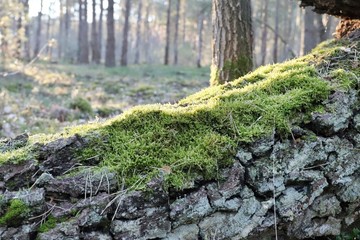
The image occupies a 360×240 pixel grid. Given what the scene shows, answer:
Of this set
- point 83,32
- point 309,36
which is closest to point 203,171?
point 309,36

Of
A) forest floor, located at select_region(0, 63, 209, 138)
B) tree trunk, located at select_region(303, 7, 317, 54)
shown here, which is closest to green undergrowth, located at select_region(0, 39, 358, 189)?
forest floor, located at select_region(0, 63, 209, 138)

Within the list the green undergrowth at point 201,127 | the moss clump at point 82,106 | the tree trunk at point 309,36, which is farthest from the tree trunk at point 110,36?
the green undergrowth at point 201,127

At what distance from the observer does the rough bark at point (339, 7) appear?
3520 millimetres

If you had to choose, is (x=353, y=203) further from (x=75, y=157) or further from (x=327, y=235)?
(x=75, y=157)

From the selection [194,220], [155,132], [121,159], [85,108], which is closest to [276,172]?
[194,220]

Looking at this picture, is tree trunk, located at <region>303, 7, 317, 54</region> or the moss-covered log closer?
the moss-covered log

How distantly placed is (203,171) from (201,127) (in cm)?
35

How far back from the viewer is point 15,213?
6.47 feet

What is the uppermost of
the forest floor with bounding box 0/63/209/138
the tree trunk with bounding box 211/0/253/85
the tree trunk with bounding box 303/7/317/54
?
the tree trunk with bounding box 303/7/317/54

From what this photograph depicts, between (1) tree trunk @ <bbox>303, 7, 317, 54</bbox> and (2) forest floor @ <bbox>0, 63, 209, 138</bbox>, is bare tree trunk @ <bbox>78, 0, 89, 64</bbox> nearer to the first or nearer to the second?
(2) forest floor @ <bbox>0, 63, 209, 138</bbox>

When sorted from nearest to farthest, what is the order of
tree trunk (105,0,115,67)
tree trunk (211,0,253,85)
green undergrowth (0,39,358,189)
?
green undergrowth (0,39,358,189) < tree trunk (211,0,253,85) < tree trunk (105,0,115,67)

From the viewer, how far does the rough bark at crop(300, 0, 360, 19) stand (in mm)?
3520

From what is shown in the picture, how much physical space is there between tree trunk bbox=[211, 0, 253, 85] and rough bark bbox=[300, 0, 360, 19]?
1.06 meters

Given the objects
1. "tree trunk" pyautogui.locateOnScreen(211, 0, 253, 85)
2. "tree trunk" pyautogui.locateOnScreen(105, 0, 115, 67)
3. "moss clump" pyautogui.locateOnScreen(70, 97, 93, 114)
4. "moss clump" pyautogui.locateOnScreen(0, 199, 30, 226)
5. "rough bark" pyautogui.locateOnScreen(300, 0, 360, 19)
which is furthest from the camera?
"tree trunk" pyautogui.locateOnScreen(105, 0, 115, 67)
